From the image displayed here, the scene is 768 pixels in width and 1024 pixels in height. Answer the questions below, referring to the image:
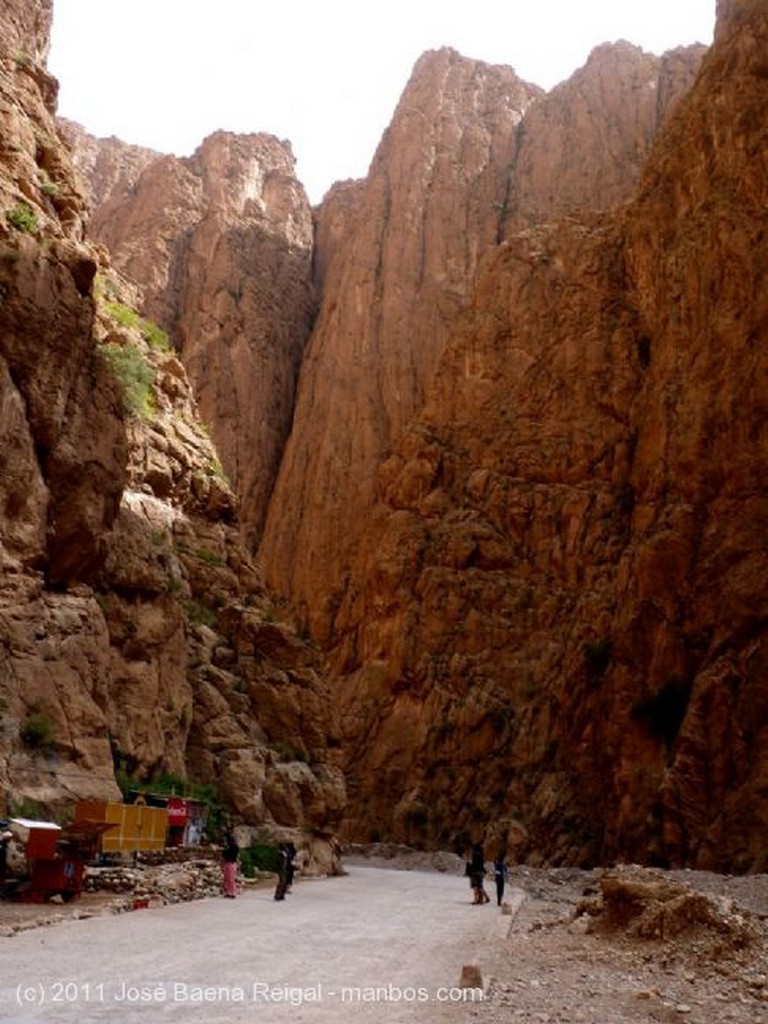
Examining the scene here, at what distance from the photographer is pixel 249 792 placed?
27.0 meters

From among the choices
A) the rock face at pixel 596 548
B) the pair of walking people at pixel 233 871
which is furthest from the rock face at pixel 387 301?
the pair of walking people at pixel 233 871

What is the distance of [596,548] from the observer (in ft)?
169

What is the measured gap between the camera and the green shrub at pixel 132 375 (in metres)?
29.5

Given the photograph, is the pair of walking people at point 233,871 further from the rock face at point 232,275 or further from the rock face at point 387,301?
the rock face at point 232,275

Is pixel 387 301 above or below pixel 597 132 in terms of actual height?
below

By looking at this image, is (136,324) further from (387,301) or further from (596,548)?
(387,301)

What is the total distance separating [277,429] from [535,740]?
37.2m

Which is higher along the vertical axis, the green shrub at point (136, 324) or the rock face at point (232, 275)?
the rock face at point (232, 275)

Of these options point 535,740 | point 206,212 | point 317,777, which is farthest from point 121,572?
point 206,212

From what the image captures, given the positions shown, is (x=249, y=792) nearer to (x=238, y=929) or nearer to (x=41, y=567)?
(x=41, y=567)

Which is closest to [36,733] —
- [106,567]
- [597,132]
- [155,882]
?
[155,882]

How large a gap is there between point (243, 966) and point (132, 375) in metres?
22.4

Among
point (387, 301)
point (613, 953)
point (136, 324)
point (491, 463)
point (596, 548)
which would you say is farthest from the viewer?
point (387, 301)

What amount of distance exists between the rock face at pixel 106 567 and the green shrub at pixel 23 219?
2.3 inches
